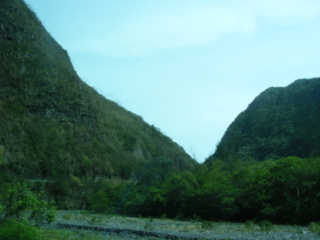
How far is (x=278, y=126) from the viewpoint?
166 ft

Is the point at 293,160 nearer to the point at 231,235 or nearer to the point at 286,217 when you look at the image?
the point at 286,217

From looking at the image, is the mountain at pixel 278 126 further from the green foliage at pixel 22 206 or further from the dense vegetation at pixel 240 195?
the green foliage at pixel 22 206

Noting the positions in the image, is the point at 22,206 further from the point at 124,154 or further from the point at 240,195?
the point at 124,154

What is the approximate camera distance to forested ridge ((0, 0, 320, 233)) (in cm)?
2422

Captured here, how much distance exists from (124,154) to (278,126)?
22455 mm

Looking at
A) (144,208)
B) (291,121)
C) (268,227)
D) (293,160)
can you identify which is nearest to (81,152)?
(144,208)

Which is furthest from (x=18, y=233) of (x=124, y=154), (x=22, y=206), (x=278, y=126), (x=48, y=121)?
(x=124, y=154)

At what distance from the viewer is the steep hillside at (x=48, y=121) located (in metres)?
43.3

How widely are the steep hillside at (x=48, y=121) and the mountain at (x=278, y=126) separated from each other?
7.94 m

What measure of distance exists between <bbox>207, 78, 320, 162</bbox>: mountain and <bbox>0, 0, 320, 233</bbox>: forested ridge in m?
0.18

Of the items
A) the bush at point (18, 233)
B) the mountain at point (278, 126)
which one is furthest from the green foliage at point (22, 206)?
the mountain at point (278, 126)

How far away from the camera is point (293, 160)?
24.5m

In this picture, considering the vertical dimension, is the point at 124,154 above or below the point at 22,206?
above

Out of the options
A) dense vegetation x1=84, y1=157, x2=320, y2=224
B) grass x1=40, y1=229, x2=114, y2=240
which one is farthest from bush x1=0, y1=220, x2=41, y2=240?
dense vegetation x1=84, y1=157, x2=320, y2=224
